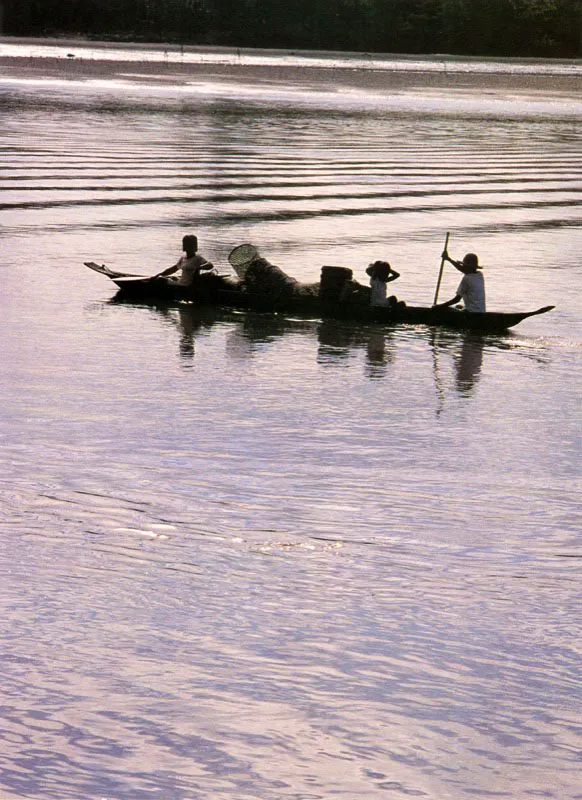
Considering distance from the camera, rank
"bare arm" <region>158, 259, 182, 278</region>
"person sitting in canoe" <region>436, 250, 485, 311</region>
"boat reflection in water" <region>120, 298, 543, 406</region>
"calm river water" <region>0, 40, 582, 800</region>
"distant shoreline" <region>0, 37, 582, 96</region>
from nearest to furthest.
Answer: "calm river water" <region>0, 40, 582, 800</region> < "boat reflection in water" <region>120, 298, 543, 406</region> < "person sitting in canoe" <region>436, 250, 485, 311</region> < "bare arm" <region>158, 259, 182, 278</region> < "distant shoreline" <region>0, 37, 582, 96</region>

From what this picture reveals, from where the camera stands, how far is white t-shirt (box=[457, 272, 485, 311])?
1844cm

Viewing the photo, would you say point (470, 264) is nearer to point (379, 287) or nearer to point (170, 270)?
point (379, 287)

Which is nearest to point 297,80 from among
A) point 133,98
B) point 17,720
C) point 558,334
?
point 133,98

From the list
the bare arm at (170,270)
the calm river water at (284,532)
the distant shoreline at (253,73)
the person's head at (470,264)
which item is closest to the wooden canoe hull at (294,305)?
the bare arm at (170,270)

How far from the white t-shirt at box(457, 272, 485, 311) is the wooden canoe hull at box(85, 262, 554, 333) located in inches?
5.4

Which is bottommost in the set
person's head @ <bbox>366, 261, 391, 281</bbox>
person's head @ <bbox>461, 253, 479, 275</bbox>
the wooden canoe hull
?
the wooden canoe hull

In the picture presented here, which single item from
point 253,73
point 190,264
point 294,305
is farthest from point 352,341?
point 253,73

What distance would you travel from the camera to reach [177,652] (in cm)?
855

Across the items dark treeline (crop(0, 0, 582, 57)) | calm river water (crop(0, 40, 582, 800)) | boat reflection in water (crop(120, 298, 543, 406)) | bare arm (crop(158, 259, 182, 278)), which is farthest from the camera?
dark treeline (crop(0, 0, 582, 57))

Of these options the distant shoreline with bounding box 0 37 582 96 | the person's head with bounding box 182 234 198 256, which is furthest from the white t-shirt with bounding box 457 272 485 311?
the distant shoreline with bounding box 0 37 582 96

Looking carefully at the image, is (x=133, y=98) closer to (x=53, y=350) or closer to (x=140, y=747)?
(x=53, y=350)

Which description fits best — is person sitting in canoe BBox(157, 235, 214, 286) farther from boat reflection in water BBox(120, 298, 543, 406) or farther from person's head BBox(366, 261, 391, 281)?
person's head BBox(366, 261, 391, 281)

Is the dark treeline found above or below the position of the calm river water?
above

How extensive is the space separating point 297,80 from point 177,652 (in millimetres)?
76416
